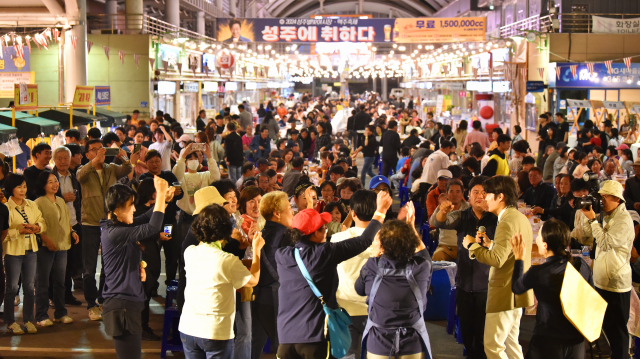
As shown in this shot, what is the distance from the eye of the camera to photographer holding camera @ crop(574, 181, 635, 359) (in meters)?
5.26

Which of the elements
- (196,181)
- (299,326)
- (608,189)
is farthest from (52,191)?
(608,189)

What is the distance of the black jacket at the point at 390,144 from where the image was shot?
15.0 meters

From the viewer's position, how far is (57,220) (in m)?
6.48

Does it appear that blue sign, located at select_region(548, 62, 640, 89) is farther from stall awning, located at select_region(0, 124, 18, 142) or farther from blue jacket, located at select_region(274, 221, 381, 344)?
Result: blue jacket, located at select_region(274, 221, 381, 344)

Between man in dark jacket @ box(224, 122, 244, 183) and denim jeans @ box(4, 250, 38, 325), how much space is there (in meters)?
6.90

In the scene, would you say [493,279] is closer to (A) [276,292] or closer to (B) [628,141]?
(A) [276,292]

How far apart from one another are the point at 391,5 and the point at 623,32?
4319 cm

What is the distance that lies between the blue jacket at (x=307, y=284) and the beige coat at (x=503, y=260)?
1023 millimetres

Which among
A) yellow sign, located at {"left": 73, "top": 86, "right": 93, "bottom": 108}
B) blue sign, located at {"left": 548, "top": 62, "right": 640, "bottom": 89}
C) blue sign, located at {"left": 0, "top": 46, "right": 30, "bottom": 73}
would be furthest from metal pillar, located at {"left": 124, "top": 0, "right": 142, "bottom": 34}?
blue sign, located at {"left": 548, "top": 62, "right": 640, "bottom": 89}

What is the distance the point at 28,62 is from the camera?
826 inches

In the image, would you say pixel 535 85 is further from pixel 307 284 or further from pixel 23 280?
pixel 307 284

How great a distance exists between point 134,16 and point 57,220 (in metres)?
16.5

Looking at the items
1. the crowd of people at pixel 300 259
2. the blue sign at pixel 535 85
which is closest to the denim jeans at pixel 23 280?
the crowd of people at pixel 300 259

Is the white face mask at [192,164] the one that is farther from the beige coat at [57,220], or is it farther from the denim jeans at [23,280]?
the denim jeans at [23,280]
